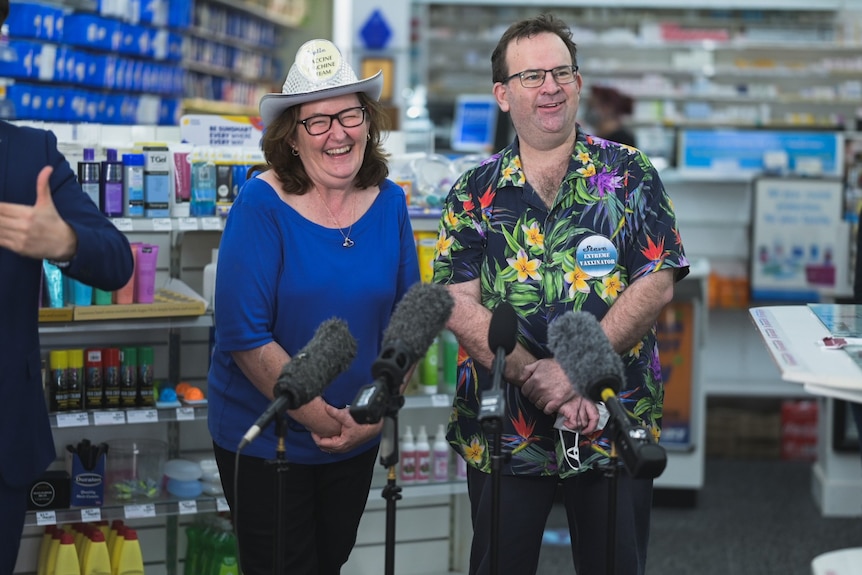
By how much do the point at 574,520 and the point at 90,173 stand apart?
74.7 inches

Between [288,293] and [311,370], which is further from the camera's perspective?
[288,293]

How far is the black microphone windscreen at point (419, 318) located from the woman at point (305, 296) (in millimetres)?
538

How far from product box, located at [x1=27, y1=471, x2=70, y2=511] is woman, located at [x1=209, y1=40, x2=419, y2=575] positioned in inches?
43.5

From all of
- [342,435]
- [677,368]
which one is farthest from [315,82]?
[677,368]

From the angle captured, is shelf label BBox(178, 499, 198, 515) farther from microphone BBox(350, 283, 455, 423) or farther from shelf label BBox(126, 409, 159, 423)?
microphone BBox(350, 283, 455, 423)

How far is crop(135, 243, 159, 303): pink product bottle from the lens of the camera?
11.4 ft

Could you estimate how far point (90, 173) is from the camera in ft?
11.3

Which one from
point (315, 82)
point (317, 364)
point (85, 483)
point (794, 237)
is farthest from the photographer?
point (794, 237)

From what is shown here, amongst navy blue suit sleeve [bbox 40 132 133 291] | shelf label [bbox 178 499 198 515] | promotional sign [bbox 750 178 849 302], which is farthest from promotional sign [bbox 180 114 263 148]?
promotional sign [bbox 750 178 849 302]

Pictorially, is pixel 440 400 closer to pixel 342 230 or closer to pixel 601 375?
pixel 342 230

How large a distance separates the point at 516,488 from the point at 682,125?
10.3 meters

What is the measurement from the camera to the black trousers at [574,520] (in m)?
2.37

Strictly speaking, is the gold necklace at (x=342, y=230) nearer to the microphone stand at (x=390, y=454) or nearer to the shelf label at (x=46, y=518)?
the microphone stand at (x=390, y=454)

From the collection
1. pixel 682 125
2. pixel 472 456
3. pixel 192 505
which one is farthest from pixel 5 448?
pixel 682 125
